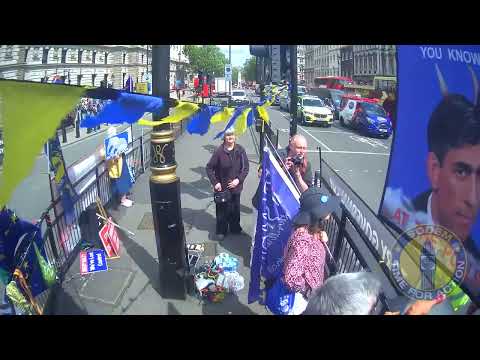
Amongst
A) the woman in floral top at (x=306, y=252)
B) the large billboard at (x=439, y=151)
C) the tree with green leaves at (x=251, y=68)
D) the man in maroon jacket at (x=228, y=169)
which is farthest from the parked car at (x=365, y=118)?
the tree with green leaves at (x=251, y=68)

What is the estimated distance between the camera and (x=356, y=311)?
1996 millimetres

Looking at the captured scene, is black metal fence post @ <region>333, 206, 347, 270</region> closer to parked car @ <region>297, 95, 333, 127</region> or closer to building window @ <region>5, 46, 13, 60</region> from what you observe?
building window @ <region>5, 46, 13, 60</region>

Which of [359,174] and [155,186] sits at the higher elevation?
[155,186]

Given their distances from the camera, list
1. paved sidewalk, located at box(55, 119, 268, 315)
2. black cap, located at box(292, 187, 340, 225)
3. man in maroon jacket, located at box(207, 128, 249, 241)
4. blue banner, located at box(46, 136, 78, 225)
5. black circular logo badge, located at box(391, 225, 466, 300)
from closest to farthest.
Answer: black circular logo badge, located at box(391, 225, 466, 300)
black cap, located at box(292, 187, 340, 225)
paved sidewalk, located at box(55, 119, 268, 315)
blue banner, located at box(46, 136, 78, 225)
man in maroon jacket, located at box(207, 128, 249, 241)

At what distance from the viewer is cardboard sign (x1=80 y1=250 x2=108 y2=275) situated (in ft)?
16.3

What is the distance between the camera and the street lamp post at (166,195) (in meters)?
3.57

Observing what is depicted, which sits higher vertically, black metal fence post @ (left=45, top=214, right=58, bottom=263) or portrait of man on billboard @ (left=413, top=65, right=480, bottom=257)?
portrait of man on billboard @ (left=413, top=65, right=480, bottom=257)

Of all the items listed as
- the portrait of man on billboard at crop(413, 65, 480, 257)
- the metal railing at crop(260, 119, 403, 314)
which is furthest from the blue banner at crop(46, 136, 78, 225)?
the portrait of man on billboard at crop(413, 65, 480, 257)

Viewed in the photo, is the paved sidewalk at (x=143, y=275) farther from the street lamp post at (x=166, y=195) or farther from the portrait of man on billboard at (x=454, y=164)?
the portrait of man on billboard at (x=454, y=164)

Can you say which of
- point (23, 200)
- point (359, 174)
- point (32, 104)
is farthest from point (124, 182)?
point (359, 174)

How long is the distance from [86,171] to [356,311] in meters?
5.84

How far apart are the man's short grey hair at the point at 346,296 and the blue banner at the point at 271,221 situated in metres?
1.54

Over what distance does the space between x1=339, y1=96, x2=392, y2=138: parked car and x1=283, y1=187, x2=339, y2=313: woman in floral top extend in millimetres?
20327
